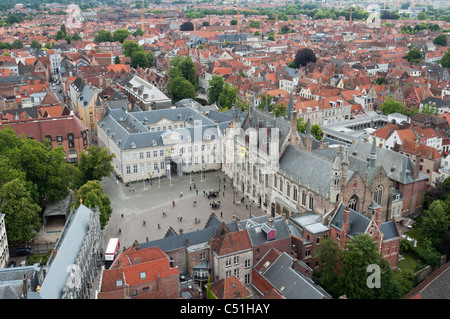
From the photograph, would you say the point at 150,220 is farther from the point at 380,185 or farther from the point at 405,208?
the point at 405,208

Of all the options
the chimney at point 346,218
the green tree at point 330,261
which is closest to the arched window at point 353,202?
the chimney at point 346,218

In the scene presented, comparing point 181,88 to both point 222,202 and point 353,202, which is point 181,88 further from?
point 353,202

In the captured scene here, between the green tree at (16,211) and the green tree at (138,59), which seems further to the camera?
the green tree at (138,59)

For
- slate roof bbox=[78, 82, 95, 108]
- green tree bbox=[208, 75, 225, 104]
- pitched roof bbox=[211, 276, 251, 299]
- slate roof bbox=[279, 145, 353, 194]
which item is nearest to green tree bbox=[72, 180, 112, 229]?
pitched roof bbox=[211, 276, 251, 299]

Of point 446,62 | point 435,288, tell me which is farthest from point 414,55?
point 435,288

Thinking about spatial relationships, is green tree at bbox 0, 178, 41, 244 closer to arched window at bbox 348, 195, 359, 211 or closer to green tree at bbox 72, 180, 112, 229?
green tree at bbox 72, 180, 112, 229

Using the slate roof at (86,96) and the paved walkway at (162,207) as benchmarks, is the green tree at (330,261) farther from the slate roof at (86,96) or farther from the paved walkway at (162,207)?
the slate roof at (86,96)
